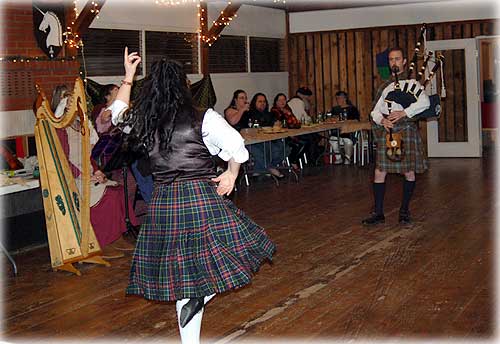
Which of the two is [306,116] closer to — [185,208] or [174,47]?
[174,47]

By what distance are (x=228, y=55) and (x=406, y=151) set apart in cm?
555

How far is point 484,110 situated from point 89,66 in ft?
27.3

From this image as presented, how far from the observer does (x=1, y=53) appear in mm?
7582

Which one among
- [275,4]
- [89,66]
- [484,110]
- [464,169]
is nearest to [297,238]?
[89,66]

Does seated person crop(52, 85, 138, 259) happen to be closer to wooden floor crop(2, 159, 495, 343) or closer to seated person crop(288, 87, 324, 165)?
wooden floor crop(2, 159, 495, 343)

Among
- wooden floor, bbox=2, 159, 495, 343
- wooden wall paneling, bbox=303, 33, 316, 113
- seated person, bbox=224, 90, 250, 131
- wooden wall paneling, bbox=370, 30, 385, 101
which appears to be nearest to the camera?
wooden floor, bbox=2, 159, 495, 343

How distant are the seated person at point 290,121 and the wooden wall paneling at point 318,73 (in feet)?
7.62

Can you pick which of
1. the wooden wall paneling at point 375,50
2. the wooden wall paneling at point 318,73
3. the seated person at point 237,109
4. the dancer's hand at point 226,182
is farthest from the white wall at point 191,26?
the dancer's hand at point 226,182

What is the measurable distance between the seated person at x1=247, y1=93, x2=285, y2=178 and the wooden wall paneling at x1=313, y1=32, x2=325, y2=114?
3.02 metres

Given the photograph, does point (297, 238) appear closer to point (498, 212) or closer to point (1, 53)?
point (498, 212)

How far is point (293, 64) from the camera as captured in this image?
44.5ft

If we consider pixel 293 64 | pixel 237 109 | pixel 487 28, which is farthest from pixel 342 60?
pixel 237 109

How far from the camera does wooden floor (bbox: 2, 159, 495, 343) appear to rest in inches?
162

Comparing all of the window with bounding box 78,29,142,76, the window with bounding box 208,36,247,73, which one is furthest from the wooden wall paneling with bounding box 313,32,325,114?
the window with bounding box 78,29,142,76
